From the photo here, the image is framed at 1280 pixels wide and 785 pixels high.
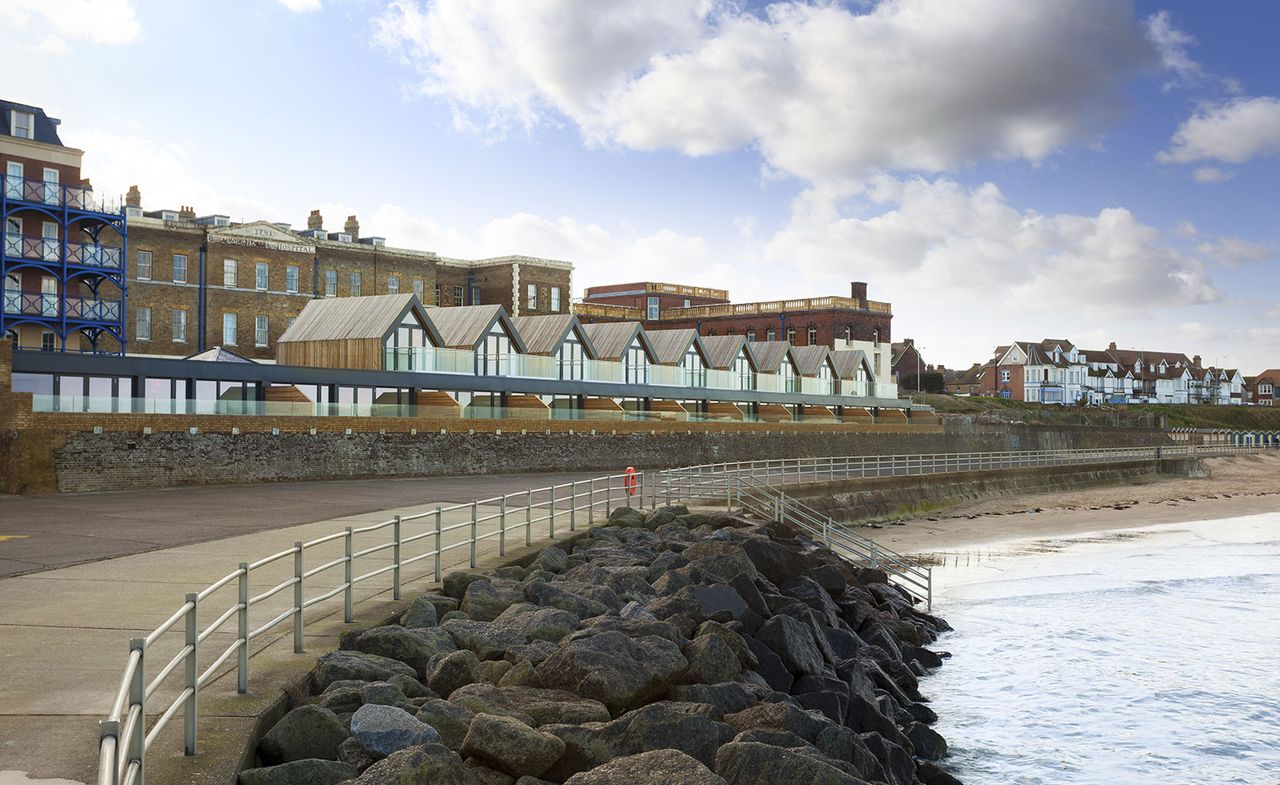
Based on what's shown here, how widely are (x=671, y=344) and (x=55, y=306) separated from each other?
2892 centimetres

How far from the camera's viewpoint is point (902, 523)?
34.2 meters

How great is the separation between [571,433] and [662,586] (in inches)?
986

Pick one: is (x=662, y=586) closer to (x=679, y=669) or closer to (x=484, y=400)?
(x=679, y=669)

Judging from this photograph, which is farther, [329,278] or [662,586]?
[329,278]

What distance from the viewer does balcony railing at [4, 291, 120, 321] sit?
38.6 metres

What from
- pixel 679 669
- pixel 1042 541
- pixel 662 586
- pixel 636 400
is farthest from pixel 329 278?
pixel 679 669

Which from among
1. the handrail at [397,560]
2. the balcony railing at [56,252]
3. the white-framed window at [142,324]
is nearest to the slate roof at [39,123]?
the balcony railing at [56,252]

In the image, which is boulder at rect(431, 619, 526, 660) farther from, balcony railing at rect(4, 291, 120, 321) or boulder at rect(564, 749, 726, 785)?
balcony railing at rect(4, 291, 120, 321)

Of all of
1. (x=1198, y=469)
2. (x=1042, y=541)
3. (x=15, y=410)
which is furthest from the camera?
(x=1198, y=469)

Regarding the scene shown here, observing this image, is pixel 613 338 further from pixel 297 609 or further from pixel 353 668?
pixel 353 668

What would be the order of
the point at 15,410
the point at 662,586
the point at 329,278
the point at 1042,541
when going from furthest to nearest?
1. the point at 329,278
2. the point at 1042,541
3. the point at 15,410
4. the point at 662,586

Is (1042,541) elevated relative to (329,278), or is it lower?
lower

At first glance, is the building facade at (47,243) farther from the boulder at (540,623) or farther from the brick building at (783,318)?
the brick building at (783,318)

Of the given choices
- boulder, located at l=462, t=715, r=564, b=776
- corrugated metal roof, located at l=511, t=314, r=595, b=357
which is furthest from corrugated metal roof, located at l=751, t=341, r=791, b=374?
boulder, located at l=462, t=715, r=564, b=776
